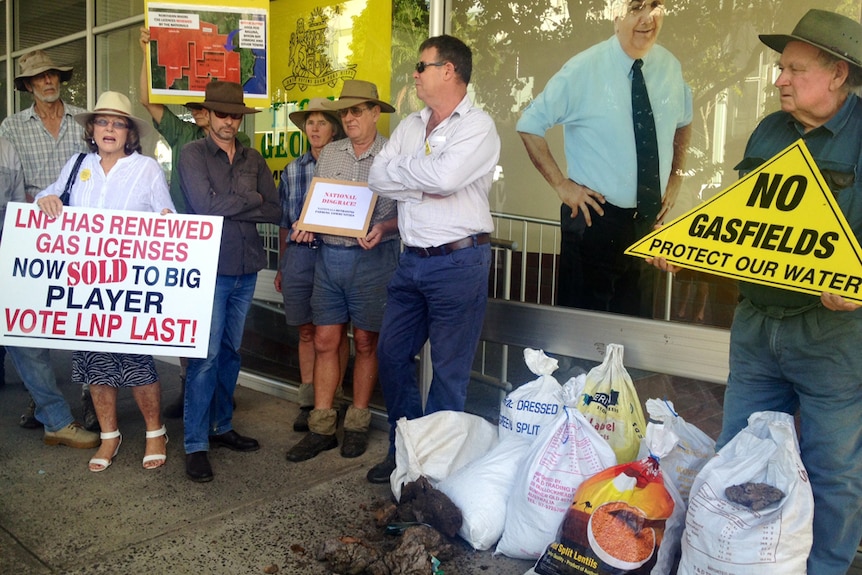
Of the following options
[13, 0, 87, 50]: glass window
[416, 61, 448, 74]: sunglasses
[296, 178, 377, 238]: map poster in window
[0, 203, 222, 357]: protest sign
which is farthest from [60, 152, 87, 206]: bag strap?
[13, 0, 87, 50]: glass window

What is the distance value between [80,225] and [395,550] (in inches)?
89.3

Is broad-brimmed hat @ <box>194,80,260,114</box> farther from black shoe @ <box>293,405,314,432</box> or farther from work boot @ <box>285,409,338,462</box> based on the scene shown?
black shoe @ <box>293,405,314,432</box>

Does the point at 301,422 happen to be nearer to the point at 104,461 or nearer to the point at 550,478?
Answer: the point at 104,461

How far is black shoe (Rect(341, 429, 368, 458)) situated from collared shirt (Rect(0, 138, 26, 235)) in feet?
7.53

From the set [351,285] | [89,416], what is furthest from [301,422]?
[89,416]

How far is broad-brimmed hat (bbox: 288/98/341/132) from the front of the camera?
4.70m

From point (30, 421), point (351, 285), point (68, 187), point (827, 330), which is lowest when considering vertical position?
point (30, 421)

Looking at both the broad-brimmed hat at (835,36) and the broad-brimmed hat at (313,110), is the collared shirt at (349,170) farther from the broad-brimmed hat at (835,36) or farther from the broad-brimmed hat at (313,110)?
the broad-brimmed hat at (835,36)

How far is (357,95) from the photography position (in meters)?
4.36

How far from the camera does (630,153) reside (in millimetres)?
3807

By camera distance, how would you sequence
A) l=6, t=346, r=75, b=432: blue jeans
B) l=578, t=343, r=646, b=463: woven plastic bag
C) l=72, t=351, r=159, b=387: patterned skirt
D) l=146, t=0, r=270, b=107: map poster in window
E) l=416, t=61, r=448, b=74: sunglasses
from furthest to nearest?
1. l=146, t=0, r=270, b=107: map poster in window
2. l=6, t=346, r=75, b=432: blue jeans
3. l=72, t=351, r=159, b=387: patterned skirt
4. l=416, t=61, r=448, b=74: sunglasses
5. l=578, t=343, r=646, b=463: woven plastic bag

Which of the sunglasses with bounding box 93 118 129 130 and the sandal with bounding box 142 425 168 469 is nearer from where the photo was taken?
the sunglasses with bounding box 93 118 129 130

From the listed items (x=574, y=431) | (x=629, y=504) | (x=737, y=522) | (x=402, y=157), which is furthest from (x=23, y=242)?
(x=737, y=522)

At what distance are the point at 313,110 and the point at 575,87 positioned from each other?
1643mm
